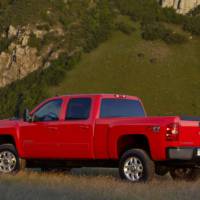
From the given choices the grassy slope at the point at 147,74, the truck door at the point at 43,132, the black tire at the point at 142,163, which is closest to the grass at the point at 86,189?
the black tire at the point at 142,163

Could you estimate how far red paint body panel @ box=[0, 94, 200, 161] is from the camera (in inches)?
517

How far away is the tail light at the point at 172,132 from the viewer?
509 inches

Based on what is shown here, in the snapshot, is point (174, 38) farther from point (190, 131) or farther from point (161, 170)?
point (190, 131)

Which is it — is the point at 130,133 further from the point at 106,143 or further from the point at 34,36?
the point at 34,36

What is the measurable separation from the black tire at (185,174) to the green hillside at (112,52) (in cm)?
7107

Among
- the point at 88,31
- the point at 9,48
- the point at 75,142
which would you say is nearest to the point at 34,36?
the point at 9,48

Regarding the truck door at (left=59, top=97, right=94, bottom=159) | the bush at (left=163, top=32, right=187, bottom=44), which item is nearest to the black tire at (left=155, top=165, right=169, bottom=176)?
the truck door at (left=59, top=97, right=94, bottom=159)

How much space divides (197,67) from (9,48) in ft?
88.1

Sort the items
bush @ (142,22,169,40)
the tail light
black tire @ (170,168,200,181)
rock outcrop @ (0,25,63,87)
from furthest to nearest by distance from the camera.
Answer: bush @ (142,22,169,40) < rock outcrop @ (0,25,63,87) < black tire @ (170,168,200,181) < the tail light

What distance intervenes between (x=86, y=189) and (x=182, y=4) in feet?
382

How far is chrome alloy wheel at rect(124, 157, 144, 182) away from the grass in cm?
26

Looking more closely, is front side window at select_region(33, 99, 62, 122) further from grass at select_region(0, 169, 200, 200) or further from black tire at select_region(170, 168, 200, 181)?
black tire at select_region(170, 168, 200, 181)

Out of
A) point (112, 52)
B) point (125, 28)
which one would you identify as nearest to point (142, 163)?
point (112, 52)

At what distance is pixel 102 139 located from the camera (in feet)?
45.9
